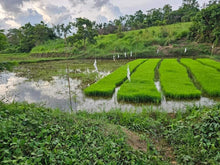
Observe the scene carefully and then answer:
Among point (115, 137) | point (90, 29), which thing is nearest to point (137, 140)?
point (115, 137)

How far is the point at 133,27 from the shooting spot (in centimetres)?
5047

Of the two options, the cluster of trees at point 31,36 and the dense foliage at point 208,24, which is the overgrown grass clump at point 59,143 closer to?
the dense foliage at point 208,24

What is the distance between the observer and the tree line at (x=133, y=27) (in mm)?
24906

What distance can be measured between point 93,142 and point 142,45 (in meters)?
33.6

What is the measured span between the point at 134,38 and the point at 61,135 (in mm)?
37144

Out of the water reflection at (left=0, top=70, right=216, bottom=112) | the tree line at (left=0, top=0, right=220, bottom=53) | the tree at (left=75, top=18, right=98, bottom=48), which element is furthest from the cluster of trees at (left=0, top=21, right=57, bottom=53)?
the water reflection at (left=0, top=70, right=216, bottom=112)

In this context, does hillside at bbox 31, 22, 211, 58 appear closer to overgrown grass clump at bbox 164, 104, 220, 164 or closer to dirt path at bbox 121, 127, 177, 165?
overgrown grass clump at bbox 164, 104, 220, 164

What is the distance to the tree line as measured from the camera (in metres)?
24.9

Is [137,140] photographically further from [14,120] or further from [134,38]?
[134,38]

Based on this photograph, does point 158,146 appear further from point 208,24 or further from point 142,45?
point 142,45

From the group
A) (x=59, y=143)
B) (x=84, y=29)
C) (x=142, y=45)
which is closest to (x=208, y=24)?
(x=142, y=45)

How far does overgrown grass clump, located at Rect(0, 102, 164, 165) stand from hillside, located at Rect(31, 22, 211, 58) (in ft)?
89.3

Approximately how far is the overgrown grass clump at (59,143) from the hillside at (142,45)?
27.2 m

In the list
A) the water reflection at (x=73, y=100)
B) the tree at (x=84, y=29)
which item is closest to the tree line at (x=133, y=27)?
the tree at (x=84, y=29)
